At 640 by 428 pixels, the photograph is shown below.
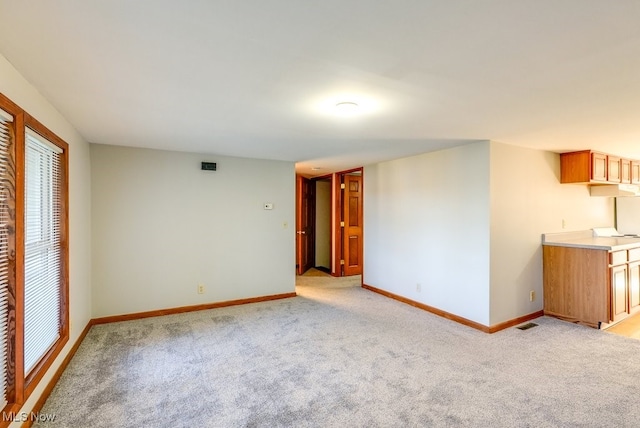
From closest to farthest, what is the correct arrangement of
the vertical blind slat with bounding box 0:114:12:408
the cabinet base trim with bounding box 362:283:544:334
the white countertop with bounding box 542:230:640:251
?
the vertical blind slat with bounding box 0:114:12:408
the cabinet base trim with bounding box 362:283:544:334
the white countertop with bounding box 542:230:640:251

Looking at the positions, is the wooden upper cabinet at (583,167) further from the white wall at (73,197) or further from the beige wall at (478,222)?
the white wall at (73,197)

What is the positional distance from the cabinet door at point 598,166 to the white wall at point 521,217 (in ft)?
1.06

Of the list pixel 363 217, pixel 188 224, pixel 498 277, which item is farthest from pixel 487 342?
pixel 188 224

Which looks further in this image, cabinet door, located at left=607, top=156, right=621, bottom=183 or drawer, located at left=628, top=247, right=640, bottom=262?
cabinet door, located at left=607, top=156, right=621, bottom=183

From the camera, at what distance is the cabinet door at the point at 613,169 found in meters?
4.28

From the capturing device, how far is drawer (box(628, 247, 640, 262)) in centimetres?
393

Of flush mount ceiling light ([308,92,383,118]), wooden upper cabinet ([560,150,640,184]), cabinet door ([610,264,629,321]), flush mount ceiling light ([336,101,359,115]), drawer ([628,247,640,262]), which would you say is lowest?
cabinet door ([610,264,629,321])

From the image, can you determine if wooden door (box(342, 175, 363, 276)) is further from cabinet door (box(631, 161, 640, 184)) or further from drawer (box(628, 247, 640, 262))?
cabinet door (box(631, 161, 640, 184))

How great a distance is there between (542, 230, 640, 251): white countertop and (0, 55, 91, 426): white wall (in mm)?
5167

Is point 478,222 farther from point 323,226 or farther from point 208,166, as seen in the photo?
point 323,226

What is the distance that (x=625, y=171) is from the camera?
15.1 ft

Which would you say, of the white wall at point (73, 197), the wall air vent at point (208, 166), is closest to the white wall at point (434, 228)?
the wall air vent at point (208, 166)

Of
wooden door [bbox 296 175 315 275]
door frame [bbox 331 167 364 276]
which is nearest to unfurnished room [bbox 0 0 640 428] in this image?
door frame [bbox 331 167 364 276]

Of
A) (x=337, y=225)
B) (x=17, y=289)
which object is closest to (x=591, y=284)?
(x=337, y=225)
